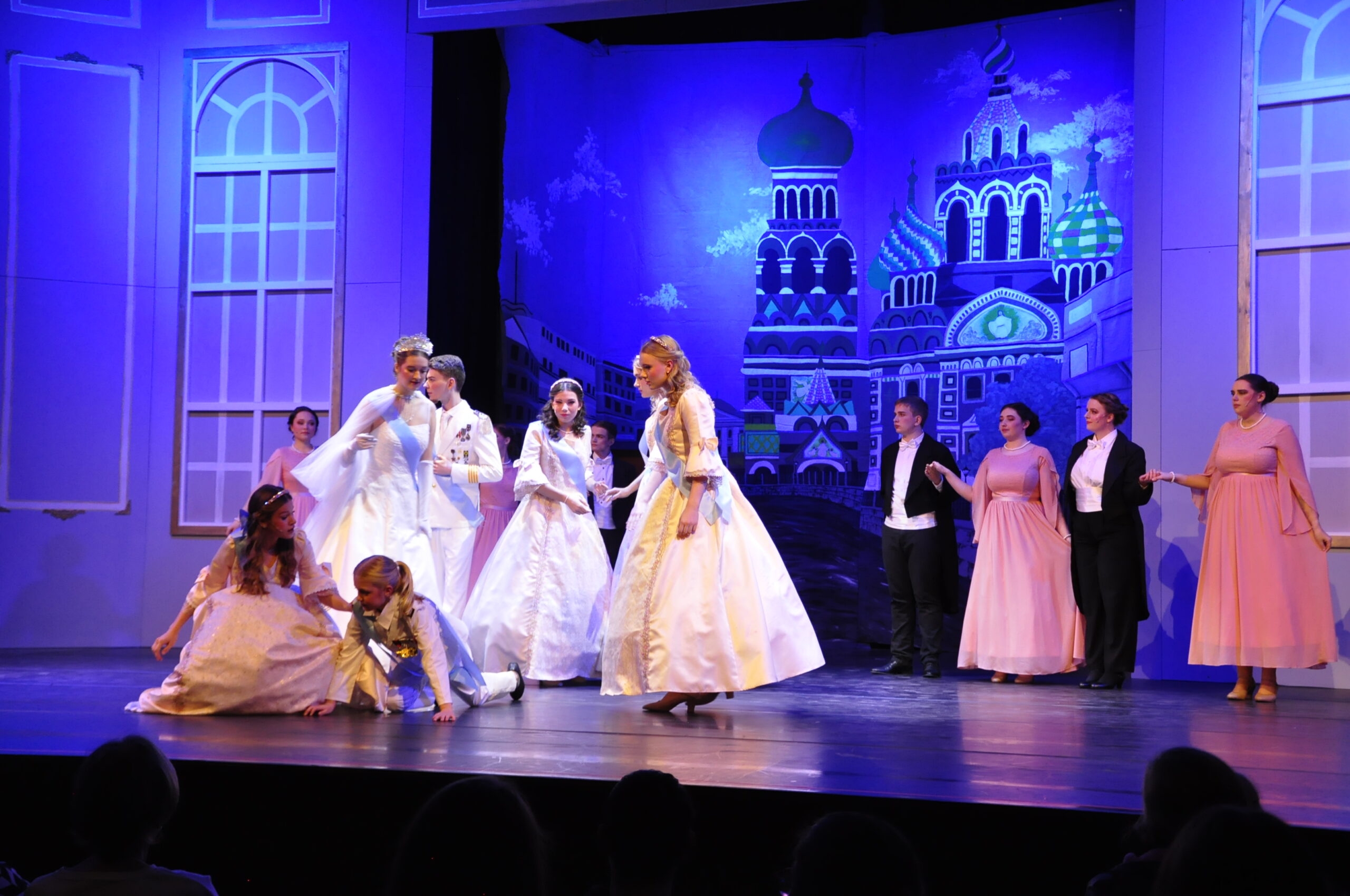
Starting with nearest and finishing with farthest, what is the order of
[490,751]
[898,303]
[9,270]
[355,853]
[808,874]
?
[808,874], [355,853], [490,751], [9,270], [898,303]

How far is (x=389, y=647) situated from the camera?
14.1ft

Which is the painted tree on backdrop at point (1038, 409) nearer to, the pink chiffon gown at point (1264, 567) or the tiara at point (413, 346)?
the pink chiffon gown at point (1264, 567)

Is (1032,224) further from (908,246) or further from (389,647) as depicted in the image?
(389,647)

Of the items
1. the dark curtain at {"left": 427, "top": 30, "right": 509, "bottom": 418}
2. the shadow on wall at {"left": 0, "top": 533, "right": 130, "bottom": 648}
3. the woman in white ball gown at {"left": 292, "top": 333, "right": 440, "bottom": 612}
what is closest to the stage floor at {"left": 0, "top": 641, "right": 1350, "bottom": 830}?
the woman in white ball gown at {"left": 292, "top": 333, "right": 440, "bottom": 612}

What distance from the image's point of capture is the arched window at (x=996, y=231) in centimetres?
763

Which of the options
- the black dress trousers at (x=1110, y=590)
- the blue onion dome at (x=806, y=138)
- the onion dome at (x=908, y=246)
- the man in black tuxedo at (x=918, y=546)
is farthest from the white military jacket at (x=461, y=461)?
the blue onion dome at (x=806, y=138)

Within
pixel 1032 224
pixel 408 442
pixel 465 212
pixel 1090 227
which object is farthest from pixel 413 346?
pixel 1090 227

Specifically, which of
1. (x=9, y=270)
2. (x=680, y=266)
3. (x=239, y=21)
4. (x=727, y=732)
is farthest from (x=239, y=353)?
(x=727, y=732)

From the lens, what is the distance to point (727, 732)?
3838 mm

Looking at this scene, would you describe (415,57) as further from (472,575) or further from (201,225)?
(472,575)

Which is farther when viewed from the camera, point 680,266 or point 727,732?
point 680,266

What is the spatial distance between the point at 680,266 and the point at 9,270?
14.0 feet

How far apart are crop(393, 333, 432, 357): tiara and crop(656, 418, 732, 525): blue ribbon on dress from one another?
134cm

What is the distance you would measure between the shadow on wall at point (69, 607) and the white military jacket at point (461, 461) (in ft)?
8.79
